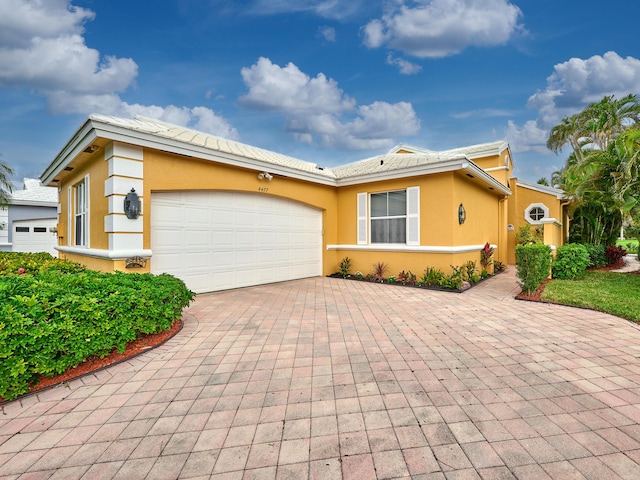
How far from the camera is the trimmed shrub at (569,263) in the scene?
29.7 ft

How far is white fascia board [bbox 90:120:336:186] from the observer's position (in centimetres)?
543

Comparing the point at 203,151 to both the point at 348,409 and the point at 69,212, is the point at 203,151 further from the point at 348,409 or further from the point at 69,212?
the point at 348,409

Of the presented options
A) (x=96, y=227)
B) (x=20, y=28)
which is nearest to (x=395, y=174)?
(x=96, y=227)

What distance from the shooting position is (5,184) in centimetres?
1302

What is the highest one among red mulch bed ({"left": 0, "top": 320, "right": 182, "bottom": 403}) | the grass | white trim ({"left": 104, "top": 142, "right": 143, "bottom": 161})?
white trim ({"left": 104, "top": 142, "right": 143, "bottom": 161})

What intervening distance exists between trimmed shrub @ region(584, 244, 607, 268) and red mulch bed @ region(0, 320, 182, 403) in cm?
1473

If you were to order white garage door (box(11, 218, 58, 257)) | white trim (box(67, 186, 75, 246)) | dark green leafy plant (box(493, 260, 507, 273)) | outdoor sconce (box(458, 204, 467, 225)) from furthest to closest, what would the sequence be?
white garage door (box(11, 218, 58, 257)), dark green leafy plant (box(493, 260, 507, 273)), white trim (box(67, 186, 75, 246)), outdoor sconce (box(458, 204, 467, 225))

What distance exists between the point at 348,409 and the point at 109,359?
277 cm

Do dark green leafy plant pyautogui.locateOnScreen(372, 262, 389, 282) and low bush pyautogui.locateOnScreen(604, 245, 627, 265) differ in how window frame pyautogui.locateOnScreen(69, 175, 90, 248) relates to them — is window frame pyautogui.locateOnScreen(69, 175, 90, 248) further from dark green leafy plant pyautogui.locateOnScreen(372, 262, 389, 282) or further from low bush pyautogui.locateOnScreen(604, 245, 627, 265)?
low bush pyautogui.locateOnScreen(604, 245, 627, 265)

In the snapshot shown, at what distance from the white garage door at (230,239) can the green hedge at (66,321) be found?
267 centimetres

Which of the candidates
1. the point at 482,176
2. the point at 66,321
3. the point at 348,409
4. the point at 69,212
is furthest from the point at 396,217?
the point at 69,212

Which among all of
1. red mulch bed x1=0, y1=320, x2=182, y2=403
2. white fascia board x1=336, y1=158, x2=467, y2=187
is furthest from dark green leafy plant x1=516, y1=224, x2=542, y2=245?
red mulch bed x1=0, y1=320, x2=182, y2=403

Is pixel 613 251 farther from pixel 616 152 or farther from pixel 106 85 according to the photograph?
pixel 106 85

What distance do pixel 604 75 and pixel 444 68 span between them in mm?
13361
